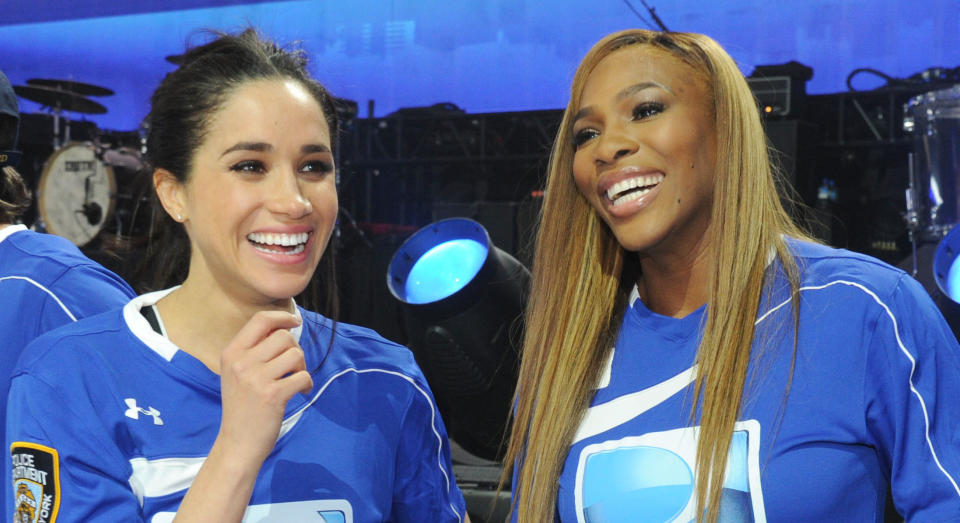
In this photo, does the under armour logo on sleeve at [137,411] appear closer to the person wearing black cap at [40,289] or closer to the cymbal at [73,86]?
the person wearing black cap at [40,289]

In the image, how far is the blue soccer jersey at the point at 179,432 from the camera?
1304 mm

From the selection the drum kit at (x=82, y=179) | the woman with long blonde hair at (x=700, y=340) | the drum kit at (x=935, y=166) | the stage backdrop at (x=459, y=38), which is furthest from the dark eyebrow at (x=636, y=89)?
the drum kit at (x=82, y=179)

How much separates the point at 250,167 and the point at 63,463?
1.60 feet

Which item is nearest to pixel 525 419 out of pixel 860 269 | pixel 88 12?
pixel 860 269

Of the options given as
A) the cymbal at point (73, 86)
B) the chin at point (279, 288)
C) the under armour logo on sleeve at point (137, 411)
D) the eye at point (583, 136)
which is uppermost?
the cymbal at point (73, 86)

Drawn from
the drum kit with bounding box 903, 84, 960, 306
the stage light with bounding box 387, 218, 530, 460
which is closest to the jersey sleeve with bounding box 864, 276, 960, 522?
the stage light with bounding box 387, 218, 530, 460

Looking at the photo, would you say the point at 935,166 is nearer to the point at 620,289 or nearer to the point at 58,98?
the point at 620,289

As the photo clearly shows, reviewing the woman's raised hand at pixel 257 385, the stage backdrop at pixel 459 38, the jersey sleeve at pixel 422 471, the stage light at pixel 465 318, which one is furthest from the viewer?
the stage backdrop at pixel 459 38

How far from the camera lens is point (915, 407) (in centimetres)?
132

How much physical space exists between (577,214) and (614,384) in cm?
33

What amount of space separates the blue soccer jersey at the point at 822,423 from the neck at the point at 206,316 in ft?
1.94

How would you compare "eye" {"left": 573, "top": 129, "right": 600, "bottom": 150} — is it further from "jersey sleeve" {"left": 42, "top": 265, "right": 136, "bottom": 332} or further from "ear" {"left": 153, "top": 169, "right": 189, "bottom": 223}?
"jersey sleeve" {"left": 42, "top": 265, "right": 136, "bottom": 332}

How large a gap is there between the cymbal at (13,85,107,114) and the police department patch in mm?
6896

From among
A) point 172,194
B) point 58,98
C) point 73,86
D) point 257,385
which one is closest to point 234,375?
point 257,385
